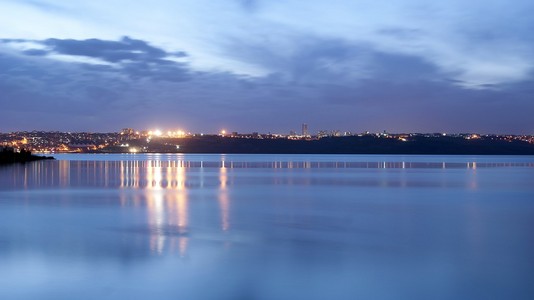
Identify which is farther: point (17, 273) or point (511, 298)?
point (17, 273)

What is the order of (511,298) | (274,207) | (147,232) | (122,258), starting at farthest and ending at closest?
(274,207) → (147,232) → (122,258) → (511,298)

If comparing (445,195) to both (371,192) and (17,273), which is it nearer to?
(371,192)

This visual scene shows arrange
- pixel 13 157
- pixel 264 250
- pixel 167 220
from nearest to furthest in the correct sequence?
pixel 264 250 < pixel 167 220 < pixel 13 157

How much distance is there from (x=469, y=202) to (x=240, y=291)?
16.2 m

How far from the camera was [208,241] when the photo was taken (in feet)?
41.1

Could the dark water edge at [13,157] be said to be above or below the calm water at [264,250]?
above

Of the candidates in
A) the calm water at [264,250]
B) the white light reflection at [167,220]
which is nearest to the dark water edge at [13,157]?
the white light reflection at [167,220]

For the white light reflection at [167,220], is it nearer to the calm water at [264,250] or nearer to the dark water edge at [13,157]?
the calm water at [264,250]

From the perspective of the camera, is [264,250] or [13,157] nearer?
[264,250]

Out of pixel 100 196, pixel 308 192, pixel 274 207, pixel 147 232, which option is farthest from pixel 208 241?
pixel 308 192

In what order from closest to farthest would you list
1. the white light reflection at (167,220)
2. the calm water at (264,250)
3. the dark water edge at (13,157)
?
the calm water at (264,250), the white light reflection at (167,220), the dark water edge at (13,157)

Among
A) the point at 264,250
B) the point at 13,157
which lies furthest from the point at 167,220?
the point at 13,157

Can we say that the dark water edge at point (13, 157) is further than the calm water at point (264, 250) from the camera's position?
Yes

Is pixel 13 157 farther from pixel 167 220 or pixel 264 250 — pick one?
pixel 264 250
